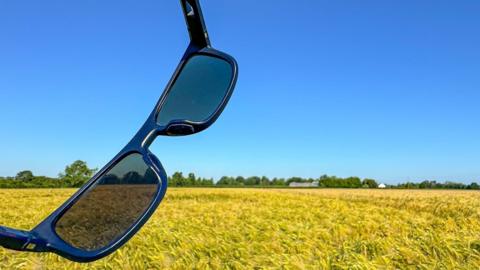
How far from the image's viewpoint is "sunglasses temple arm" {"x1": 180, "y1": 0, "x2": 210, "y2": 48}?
72 cm

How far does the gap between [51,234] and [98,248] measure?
0.27ft

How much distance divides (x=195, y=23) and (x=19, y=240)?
508mm

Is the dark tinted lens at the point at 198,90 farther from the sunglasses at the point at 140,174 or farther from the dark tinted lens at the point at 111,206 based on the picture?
the dark tinted lens at the point at 111,206

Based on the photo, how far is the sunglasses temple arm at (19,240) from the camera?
1.49ft

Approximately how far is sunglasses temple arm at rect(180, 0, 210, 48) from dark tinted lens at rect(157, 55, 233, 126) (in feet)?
0.12

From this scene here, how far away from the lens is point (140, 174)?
30.0 inches

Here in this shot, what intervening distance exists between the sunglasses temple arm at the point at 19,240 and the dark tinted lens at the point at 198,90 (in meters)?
0.34

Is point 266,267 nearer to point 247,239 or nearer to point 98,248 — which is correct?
point 247,239

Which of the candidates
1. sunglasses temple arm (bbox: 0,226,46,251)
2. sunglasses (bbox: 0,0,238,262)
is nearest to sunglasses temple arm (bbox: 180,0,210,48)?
sunglasses (bbox: 0,0,238,262)

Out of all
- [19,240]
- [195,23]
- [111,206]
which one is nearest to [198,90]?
[195,23]

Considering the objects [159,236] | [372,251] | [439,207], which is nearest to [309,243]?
[372,251]

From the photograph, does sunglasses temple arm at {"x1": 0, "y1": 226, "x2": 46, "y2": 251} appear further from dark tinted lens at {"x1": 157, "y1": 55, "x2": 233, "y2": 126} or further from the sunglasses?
dark tinted lens at {"x1": 157, "y1": 55, "x2": 233, "y2": 126}

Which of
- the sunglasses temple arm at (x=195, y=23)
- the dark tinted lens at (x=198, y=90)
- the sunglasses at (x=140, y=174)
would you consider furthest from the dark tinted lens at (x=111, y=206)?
the sunglasses temple arm at (x=195, y=23)

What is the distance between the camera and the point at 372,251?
3064 mm
